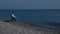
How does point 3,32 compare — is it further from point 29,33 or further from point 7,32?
point 29,33

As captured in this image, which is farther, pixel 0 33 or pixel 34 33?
pixel 34 33

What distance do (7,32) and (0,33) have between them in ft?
2.66

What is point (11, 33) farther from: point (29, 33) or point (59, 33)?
point (59, 33)

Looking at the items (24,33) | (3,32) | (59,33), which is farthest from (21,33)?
(59,33)

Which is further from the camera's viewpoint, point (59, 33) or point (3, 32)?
point (59, 33)

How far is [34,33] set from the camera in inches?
705

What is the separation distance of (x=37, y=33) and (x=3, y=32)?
261cm

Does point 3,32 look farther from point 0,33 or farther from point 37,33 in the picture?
point 37,33

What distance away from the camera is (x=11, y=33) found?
1712 cm

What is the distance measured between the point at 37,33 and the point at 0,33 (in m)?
2.94

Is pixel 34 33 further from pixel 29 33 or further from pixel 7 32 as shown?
pixel 7 32

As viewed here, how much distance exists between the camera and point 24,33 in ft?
57.4

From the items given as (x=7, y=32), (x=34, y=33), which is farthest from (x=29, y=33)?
(x=7, y=32)

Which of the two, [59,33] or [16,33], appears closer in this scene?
[16,33]
